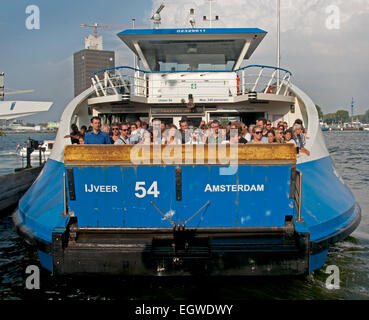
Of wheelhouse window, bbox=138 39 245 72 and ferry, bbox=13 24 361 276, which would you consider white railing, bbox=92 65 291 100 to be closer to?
wheelhouse window, bbox=138 39 245 72

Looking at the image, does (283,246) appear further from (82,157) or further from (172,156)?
(82,157)

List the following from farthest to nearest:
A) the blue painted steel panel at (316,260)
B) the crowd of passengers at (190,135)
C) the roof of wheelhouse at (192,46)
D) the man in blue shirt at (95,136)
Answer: the roof of wheelhouse at (192,46) → the man in blue shirt at (95,136) → the crowd of passengers at (190,135) → the blue painted steel panel at (316,260)

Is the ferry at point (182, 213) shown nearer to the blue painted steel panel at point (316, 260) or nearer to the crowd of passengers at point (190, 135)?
the blue painted steel panel at point (316, 260)

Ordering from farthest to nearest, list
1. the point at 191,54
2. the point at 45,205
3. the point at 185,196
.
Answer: the point at 191,54, the point at 45,205, the point at 185,196

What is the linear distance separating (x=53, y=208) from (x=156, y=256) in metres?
1.97

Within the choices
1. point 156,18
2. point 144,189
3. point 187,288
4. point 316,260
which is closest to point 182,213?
point 144,189

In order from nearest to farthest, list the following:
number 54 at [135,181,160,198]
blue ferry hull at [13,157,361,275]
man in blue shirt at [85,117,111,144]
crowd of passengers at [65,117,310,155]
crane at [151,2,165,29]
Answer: blue ferry hull at [13,157,361,275]
number 54 at [135,181,160,198]
crowd of passengers at [65,117,310,155]
man in blue shirt at [85,117,111,144]
crane at [151,2,165,29]

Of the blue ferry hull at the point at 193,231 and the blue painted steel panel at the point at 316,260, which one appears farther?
the blue painted steel panel at the point at 316,260

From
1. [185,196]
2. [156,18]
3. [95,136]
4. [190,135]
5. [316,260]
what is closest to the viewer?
[185,196]

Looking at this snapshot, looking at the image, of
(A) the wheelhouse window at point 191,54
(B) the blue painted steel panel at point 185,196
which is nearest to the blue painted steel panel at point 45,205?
(B) the blue painted steel panel at point 185,196

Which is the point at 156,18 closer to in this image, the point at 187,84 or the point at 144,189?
the point at 187,84

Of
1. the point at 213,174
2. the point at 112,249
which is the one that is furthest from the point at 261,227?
the point at 112,249

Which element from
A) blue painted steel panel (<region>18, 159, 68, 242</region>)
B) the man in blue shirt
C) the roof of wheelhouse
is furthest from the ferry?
the roof of wheelhouse

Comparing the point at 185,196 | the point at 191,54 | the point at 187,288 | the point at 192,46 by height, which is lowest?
the point at 187,288
